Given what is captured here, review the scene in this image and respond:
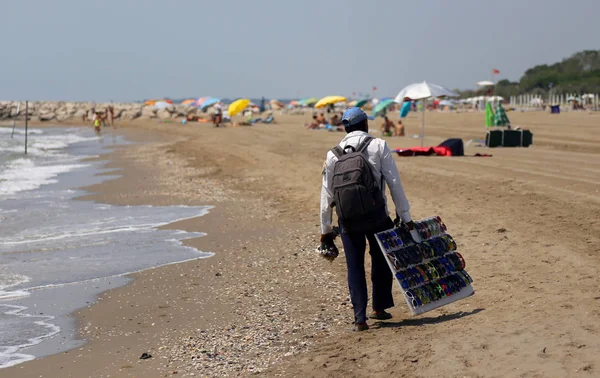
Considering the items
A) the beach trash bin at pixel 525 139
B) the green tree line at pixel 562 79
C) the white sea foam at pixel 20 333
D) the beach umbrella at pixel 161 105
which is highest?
the green tree line at pixel 562 79

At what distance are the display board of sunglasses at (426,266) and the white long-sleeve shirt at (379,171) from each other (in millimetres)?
227

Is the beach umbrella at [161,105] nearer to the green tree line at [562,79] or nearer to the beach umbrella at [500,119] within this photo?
the green tree line at [562,79]

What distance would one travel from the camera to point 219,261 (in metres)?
8.91

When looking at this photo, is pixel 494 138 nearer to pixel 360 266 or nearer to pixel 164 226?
pixel 164 226

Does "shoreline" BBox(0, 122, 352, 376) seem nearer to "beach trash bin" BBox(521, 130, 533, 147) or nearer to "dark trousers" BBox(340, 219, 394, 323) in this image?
"dark trousers" BBox(340, 219, 394, 323)

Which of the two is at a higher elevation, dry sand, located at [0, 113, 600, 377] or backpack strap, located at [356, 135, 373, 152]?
backpack strap, located at [356, 135, 373, 152]

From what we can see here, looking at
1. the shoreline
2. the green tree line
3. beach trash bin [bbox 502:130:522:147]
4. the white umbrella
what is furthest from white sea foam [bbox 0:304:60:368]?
the green tree line

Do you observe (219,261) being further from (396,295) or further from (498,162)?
(498,162)

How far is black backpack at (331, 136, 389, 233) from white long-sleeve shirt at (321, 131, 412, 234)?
0.04 metres

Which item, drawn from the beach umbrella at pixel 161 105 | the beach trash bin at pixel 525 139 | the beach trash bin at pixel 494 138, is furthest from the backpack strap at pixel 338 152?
the beach umbrella at pixel 161 105

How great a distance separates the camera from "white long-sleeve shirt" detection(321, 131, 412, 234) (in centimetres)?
540

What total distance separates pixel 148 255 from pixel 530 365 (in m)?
6.09

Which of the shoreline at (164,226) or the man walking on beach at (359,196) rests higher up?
the man walking on beach at (359,196)

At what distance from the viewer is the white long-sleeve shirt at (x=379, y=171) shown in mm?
5402
